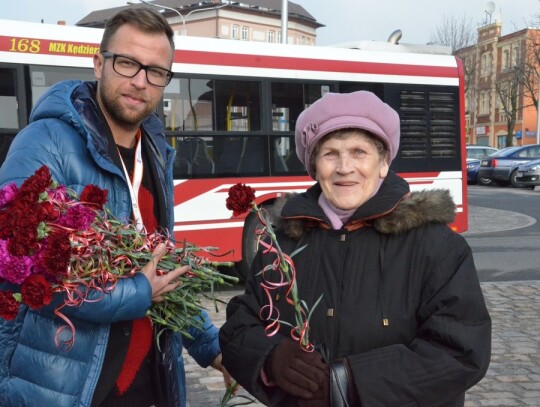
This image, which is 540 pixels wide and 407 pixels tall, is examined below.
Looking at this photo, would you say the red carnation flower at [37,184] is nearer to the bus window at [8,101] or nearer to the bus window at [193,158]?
the bus window at [8,101]

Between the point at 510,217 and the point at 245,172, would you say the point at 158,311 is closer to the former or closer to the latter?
the point at 245,172

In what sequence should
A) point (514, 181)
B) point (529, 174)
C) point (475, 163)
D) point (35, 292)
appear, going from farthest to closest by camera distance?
point (475, 163)
point (514, 181)
point (529, 174)
point (35, 292)

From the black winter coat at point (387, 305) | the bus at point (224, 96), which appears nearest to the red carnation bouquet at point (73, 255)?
the black winter coat at point (387, 305)

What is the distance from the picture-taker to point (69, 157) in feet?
7.61

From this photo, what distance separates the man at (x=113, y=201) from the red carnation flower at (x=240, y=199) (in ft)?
1.02

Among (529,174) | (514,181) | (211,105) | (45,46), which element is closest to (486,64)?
(514,181)

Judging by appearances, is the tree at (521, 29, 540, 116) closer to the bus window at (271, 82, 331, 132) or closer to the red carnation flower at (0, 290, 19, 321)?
the bus window at (271, 82, 331, 132)

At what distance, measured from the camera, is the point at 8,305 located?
1771mm

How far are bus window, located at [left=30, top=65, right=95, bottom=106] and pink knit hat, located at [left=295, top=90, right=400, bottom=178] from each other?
6.61 m

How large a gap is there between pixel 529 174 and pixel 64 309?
2727 cm

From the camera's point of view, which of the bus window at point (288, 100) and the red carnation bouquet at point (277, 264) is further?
the bus window at point (288, 100)

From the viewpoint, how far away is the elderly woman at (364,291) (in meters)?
2.03

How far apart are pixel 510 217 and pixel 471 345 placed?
17064 millimetres

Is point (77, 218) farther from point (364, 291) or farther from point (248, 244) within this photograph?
point (248, 244)
